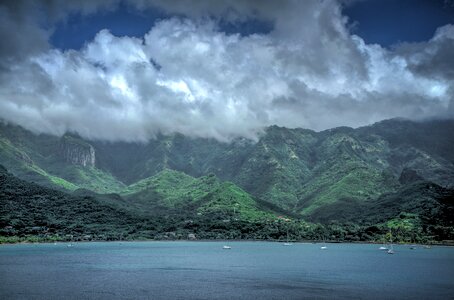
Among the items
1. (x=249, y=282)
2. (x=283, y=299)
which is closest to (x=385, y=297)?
(x=283, y=299)

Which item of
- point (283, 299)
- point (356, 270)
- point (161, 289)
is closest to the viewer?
point (283, 299)

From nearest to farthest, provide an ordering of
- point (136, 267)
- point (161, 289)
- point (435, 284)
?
1. point (161, 289)
2. point (435, 284)
3. point (136, 267)

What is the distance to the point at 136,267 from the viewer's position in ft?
455

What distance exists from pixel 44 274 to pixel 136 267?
102 feet

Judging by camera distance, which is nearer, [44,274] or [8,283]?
[8,283]

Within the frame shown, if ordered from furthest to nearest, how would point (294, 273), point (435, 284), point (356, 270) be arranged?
point (356, 270) < point (294, 273) < point (435, 284)

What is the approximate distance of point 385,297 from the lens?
80.0 m

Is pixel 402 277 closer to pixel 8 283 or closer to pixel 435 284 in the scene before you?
pixel 435 284

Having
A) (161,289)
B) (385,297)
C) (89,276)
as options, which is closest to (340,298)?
(385,297)

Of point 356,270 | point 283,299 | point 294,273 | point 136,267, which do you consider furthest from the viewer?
point 136,267

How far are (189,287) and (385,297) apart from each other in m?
39.5

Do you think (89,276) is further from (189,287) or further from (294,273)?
(294,273)

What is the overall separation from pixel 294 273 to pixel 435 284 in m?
36.6

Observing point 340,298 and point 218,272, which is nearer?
point 340,298
